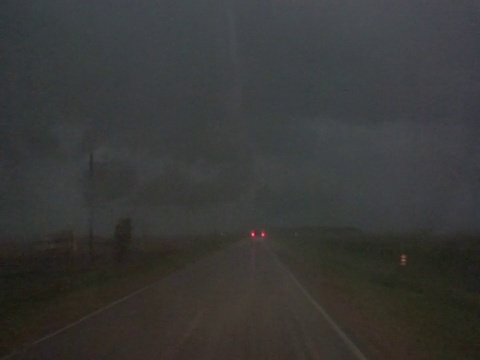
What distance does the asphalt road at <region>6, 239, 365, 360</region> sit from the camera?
11.8 meters

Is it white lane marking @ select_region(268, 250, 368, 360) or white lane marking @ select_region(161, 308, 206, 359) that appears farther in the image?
white lane marking @ select_region(268, 250, 368, 360)

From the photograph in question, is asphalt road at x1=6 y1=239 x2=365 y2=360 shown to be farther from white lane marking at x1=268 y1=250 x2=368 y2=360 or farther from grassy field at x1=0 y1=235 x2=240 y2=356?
grassy field at x1=0 y1=235 x2=240 y2=356

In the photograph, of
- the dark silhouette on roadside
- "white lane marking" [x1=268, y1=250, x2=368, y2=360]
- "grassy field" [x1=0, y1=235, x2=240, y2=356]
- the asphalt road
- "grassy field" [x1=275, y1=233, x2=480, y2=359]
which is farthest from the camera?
the dark silhouette on roadside

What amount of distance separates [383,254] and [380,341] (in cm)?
6145

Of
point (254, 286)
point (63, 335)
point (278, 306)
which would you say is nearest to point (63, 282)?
point (254, 286)

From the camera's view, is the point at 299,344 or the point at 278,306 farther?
the point at 278,306

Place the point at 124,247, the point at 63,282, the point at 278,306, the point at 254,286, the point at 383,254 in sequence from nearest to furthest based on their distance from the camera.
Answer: the point at 278,306, the point at 254,286, the point at 63,282, the point at 124,247, the point at 383,254

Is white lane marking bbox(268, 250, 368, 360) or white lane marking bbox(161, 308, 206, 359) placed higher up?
white lane marking bbox(161, 308, 206, 359)

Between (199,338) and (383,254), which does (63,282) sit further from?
(383,254)

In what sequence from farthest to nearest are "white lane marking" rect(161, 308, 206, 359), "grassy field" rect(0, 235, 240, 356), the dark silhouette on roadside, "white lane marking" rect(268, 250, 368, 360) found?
the dark silhouette on roadside
"grassy field" rect(0, 235, 240, 356)
"white lane marking" rect(268, 250, 368, 360)
"white lane marking" rect(161, 308, 206, 359)

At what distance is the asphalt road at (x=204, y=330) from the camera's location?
466 inches

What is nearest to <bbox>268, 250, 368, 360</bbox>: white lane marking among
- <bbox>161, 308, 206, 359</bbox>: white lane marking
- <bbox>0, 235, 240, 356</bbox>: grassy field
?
<bbox>161, 308, 206, 359</bbox>: white lane marking

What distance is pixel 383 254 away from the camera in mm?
73875

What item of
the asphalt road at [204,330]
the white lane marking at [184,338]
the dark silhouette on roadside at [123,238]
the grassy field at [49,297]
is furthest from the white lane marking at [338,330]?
the dark silhouette on roadside at [123,238]
